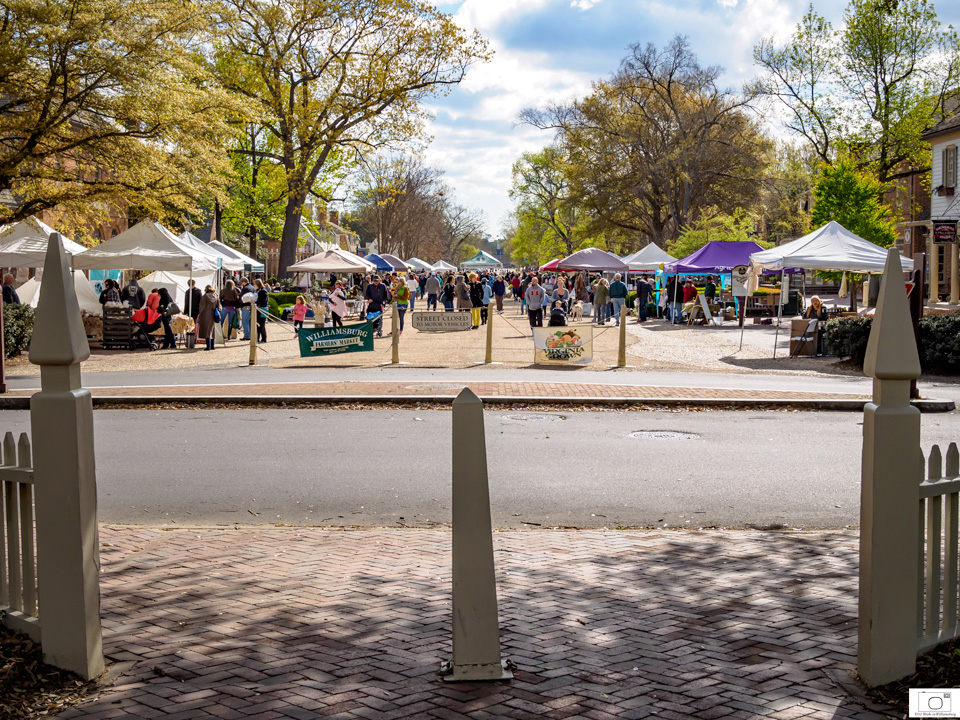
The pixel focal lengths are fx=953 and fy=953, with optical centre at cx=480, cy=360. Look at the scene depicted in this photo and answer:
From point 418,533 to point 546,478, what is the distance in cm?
217

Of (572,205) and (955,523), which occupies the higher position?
(572,205)

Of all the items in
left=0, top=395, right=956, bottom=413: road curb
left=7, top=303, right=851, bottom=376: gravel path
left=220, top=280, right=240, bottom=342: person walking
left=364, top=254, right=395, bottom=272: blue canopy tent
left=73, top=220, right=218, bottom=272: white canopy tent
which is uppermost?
left=364, top=254, right=395, bottom=272: blue canopy tent

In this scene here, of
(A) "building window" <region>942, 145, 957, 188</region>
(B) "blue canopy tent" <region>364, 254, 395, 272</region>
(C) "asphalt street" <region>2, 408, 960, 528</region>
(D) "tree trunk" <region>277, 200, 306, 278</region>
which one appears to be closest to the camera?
(C) "asphalt street" <region>2, 408, 960, 528</region>

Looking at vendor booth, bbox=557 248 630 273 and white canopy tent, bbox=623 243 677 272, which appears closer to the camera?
vendor booth, bbox=557 248 630 273

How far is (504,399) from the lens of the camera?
13.4 m

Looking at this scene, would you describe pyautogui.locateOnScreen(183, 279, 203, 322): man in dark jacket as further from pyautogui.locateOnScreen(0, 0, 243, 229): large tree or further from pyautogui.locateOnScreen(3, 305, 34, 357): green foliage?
pyautogui.locateOnScreen(3, 305, 34, 357): green foliage

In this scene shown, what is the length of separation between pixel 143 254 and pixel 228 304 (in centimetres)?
284

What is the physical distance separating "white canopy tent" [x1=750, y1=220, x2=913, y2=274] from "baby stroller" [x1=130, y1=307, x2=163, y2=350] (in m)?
15.6

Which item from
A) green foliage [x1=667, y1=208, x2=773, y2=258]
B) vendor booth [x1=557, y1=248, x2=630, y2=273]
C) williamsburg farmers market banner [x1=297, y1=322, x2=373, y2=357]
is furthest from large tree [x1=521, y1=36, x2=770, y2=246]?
williamsburg farmers market banner [x1=297, y1=322, x2=373, y2=357]

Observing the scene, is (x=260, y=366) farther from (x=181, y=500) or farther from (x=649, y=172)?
(x=649, y=172)

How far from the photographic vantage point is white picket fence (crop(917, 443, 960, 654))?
13.6ft

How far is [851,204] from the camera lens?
37.1m

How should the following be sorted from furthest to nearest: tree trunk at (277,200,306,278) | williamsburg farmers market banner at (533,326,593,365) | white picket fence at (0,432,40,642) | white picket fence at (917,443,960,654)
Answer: tree trunk at (277,200,306,278), williamsburg farmers market banner at (533,326,593,365), white picket fence at (0,432,40,642), white picket fence at (917,443,960,654)

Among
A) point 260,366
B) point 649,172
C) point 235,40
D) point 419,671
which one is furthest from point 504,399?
point 649,172
